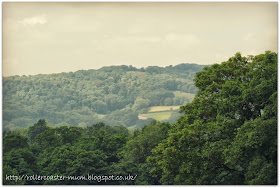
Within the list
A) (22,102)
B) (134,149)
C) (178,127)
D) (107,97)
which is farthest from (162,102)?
(178,127)

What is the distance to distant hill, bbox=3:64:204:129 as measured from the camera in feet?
417

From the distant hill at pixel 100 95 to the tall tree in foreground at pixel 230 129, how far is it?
8928 centimetres

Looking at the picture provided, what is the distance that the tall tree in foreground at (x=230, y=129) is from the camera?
19641 mm

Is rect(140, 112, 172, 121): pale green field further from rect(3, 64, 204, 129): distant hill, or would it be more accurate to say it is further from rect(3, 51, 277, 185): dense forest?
rect(3, 51, 277, 185): dense forest

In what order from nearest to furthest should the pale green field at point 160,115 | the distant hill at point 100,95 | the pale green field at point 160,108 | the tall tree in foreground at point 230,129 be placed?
the tall tree in foreground at point 230,129 → the pale green field at point 160,115 → the pale green field at point 160,108 → the distant hill at point 100,95

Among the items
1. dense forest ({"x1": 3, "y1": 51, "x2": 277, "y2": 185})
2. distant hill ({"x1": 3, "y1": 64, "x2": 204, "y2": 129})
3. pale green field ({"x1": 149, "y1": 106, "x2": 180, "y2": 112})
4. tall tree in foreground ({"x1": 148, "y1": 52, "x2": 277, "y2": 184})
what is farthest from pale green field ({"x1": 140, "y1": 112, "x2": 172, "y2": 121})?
tall tree in foreground ({"x1": 148, "y1": 52, "x2": 277, "y2": 184})

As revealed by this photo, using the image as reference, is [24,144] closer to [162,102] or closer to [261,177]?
[261,177]

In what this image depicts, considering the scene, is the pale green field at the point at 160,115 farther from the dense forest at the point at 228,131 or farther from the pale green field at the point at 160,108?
the dense forest at the point at 228,131

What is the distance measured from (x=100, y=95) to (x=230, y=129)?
13763 cm

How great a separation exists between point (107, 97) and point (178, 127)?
13151 cm

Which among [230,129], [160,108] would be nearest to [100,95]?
[160,108]

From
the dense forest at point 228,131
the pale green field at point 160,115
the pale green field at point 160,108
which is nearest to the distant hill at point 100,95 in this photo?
Answer: the pale green field at point 160,108

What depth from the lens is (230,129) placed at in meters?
21.3

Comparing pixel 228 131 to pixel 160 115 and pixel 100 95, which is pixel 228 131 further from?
pixel 100 95
